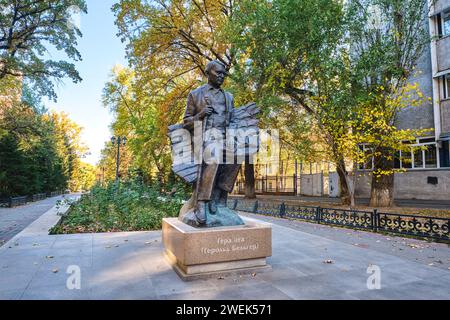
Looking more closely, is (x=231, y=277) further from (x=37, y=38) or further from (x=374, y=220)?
(x=37, y=38)

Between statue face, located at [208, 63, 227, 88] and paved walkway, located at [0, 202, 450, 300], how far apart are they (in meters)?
3.21

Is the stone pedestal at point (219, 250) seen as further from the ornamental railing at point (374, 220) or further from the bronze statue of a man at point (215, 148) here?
the ornamental railing at point (374, 220)

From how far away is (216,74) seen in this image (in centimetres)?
548

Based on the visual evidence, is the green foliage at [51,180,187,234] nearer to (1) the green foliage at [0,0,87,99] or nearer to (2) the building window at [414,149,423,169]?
(1) the green foliage at [0,0,87,99]

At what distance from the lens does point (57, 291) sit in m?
4.08

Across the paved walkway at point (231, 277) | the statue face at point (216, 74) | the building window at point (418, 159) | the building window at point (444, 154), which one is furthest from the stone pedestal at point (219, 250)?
the building window at point (418, 159)

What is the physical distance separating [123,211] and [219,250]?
7.03m

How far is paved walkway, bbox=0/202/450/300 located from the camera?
4.02 m

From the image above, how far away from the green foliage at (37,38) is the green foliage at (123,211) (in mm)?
8748

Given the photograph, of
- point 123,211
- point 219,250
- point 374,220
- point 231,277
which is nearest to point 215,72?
point 219,250

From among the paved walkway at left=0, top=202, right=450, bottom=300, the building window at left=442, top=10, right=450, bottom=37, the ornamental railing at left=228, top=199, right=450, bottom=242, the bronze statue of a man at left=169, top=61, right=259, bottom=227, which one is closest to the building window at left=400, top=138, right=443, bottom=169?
the building window at left=442, top=10, right=450, bottom=37

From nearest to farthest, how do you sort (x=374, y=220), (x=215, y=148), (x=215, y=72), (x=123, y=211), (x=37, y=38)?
(x=215, y=148), (x=215, y=72), (x=374, y=220), (x=123, y=211), (x=37, y=38)
